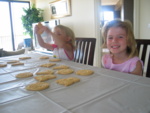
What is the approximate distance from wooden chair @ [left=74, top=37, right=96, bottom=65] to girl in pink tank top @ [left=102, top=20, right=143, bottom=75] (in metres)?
0.39

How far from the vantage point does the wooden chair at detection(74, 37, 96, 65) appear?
1.65m

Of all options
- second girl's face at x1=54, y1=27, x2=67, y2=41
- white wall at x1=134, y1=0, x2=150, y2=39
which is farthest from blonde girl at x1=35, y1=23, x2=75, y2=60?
white wall at x1=134, y1=0, x2=150, y2=39

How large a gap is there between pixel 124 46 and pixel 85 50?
59cm

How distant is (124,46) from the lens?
121 centimetres

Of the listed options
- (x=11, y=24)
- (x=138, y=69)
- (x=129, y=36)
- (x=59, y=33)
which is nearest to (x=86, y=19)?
(x=59, y=33)

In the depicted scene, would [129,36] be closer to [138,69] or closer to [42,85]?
[138,69]

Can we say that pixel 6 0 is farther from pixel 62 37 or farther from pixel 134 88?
pixel 134 88

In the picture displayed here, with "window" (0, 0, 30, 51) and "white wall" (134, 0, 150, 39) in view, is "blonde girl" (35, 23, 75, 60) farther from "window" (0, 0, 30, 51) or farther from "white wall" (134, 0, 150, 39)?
"window" (0, 0, 30, 51)

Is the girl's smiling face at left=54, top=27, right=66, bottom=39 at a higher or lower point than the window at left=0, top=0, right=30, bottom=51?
lower

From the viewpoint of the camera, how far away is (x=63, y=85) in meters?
0.83

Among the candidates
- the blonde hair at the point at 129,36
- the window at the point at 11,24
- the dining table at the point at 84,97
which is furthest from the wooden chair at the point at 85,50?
the window at the point at 11,24

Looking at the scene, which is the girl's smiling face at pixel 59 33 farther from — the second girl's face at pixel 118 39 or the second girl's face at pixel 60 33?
the second girl's face at pixel 118 39

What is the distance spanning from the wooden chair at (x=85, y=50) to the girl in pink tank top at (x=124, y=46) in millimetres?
386

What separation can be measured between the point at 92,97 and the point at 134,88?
0.23 meters
